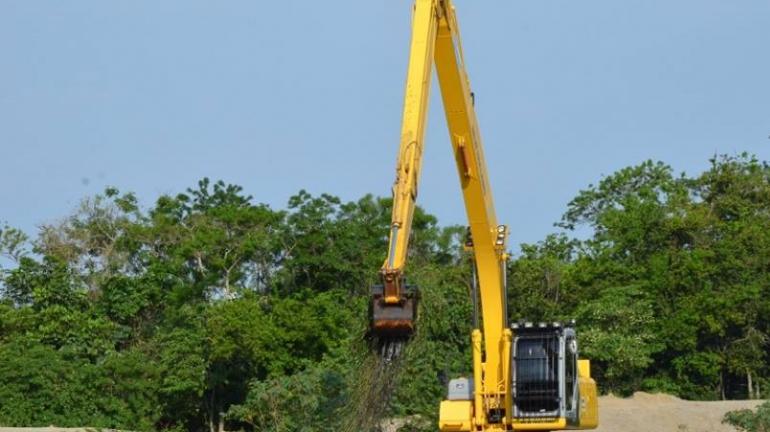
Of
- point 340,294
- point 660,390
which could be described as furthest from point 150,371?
point 660,390

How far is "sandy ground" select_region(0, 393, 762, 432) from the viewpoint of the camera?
42438mm

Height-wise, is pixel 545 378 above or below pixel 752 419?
above

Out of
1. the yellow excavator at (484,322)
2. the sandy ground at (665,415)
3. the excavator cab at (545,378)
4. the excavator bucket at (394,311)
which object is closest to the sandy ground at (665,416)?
the sandy ground at (665,415)

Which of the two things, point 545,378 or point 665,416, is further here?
point 665,416

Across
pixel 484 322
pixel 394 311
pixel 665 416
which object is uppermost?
pixel 484 322

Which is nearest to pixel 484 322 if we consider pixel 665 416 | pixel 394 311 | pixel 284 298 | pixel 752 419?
pixel 394 311

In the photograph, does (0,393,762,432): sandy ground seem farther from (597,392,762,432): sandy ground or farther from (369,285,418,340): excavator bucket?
(369,285,418,340): excavator bucket

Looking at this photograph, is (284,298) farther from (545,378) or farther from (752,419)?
(545,378)

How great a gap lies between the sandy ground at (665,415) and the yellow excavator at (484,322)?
60.8 ft

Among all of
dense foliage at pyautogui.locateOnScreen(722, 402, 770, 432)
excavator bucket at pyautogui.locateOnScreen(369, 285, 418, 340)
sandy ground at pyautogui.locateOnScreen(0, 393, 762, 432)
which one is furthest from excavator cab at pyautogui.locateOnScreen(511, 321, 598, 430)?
sandy ground at pyautogui.locateOnScreen(0, 393, 762, 432)

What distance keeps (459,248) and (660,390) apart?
10514 mm

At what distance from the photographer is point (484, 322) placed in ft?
79.7

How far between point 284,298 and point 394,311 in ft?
116

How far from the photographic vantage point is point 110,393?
43.6 metres
